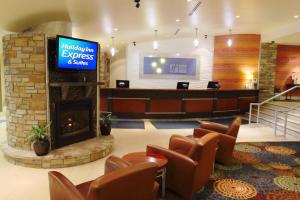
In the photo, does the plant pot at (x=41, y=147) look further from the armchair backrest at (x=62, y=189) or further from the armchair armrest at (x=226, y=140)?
the armchair armrest at (x=226, y=140)

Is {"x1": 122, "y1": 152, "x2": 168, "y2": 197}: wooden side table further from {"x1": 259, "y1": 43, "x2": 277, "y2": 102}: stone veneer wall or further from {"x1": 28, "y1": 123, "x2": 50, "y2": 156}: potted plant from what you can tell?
{"x1": 259, "y1": 43, "x2": 277, "y2": 102}: stone veneer wall

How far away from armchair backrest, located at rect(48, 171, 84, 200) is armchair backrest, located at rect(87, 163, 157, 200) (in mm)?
170

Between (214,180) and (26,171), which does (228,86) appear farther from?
(26,171)

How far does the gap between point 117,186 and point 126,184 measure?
0.08m

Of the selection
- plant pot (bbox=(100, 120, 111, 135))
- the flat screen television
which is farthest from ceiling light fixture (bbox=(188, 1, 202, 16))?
plant pot (bbox=(100, 120, 111, 135))

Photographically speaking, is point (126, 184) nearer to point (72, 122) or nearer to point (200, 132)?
point (200, 132)

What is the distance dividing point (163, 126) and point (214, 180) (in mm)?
3802

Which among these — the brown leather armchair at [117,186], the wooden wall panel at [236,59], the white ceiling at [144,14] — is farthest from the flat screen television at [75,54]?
the wooden wall panel at [236,59]

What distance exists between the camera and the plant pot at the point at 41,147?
3.78 metres

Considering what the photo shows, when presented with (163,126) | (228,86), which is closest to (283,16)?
(228,86)

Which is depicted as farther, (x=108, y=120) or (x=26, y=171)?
(x=108, y=120)

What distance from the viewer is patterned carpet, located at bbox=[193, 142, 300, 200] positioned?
3.05 meters

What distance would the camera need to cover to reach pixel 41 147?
3.79m

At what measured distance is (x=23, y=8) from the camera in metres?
4.23
